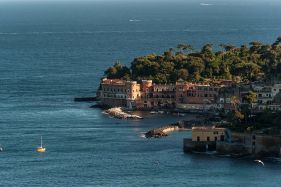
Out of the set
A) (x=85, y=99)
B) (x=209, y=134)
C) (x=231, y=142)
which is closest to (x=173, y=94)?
(x=85, y=99)

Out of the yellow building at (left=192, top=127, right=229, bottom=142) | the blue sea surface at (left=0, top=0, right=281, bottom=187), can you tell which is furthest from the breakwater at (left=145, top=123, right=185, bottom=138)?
the yellow building at (left=192, top=127, right=229, bottom=142)

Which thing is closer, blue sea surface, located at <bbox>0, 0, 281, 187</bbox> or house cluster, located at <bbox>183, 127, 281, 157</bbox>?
blue sea surface, located at <bbox>0, 0, 281, 187</bbox>

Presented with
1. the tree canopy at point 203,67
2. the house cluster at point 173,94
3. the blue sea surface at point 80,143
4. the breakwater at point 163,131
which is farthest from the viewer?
the tree canopy at point 203,67

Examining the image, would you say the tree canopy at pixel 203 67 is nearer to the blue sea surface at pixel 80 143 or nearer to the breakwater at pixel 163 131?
the blue sea surface at pixel 80 143

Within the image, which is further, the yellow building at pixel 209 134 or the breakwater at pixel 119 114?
the breakwater at pixel 119 114

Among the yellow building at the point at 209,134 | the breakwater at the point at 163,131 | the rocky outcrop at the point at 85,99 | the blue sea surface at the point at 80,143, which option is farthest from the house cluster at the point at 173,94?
the yellow building at the point at 209,134

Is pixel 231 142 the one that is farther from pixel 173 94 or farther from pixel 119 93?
pixel 119 93

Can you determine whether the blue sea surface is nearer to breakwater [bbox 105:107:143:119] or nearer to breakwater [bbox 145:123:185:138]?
breakwater [bbox 145:123:185:138]
